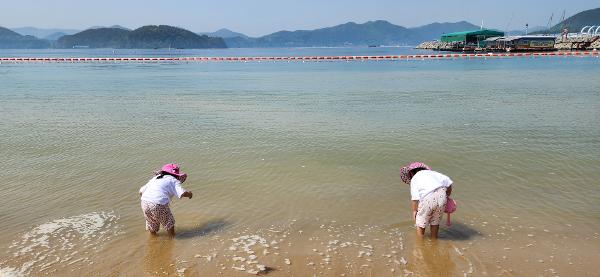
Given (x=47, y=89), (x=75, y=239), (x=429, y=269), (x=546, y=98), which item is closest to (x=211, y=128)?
(x=75, y=239)

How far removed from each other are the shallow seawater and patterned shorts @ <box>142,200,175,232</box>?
202 mm

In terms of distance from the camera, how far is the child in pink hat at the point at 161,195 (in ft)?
19.8

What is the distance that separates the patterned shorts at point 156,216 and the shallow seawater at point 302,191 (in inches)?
8.0

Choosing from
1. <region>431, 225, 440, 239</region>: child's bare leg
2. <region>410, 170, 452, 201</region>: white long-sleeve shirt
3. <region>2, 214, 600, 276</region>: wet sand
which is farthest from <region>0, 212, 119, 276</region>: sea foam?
<region>431, 225, 440, 239</region>: child's bare leg

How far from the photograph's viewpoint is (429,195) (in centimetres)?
578

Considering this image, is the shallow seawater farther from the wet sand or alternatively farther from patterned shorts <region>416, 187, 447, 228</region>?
patterned shorts <region>416, 187, 447, 228</region>

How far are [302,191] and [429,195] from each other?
3138 mm

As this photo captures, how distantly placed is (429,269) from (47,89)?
29400mm

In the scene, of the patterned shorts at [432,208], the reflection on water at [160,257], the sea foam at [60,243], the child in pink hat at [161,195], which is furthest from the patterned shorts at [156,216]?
the patterned shorts at [432,208]

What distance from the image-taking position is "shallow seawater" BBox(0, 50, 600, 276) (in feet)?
19.0

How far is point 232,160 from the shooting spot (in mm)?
10703

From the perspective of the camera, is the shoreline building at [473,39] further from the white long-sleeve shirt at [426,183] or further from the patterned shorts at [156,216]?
the patterned shorts at [156,216]

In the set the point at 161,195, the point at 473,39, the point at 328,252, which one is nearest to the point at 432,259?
the point at 328,252

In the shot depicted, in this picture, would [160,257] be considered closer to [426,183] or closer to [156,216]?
[156,216]
